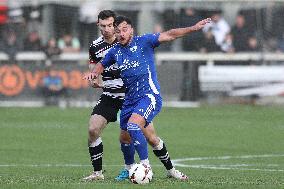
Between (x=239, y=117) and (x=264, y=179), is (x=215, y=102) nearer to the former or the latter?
(x=239, y=117)

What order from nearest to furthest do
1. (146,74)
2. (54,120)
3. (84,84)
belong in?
(146,74) < (54,120) < (84,84)

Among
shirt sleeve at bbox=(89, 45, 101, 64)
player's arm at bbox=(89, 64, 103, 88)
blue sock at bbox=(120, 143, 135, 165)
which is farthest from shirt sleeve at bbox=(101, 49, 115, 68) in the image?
blue sock at bbox=(120, 143, 135, 165)

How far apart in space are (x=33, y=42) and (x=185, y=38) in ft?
14.0

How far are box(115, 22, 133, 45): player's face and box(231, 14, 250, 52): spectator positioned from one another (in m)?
15.4

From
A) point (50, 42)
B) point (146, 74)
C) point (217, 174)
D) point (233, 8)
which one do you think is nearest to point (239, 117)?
point (233, 8)

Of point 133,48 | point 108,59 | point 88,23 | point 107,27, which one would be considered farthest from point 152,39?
point 88,23

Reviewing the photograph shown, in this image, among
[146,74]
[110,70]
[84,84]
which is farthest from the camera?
[84,84]

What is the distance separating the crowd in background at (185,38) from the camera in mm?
27406

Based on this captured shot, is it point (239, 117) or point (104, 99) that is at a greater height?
point (104, 99)

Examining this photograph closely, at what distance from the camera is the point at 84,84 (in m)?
26.8

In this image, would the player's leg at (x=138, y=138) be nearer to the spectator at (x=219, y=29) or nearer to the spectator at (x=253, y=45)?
the spectator at (x=253, y=45)

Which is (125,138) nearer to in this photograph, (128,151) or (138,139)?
(128,151)

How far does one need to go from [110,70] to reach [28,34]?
14.9 meters

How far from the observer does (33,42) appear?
1091 inches
